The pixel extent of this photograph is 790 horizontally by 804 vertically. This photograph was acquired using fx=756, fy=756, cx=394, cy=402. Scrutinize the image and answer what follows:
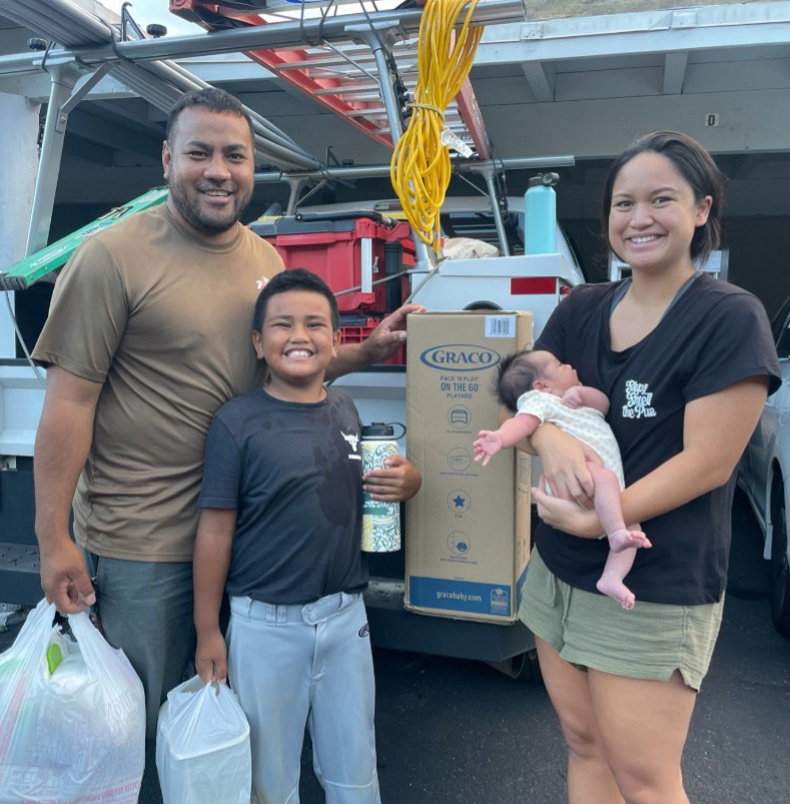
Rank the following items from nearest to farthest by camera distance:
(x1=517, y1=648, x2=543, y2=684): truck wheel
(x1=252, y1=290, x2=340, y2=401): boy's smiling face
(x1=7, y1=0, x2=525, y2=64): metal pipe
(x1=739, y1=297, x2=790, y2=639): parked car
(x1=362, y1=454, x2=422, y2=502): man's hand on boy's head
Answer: (x1=252, y1=290, x2=340, y2=401): boy's smiling face → (x1=362, y1=454, x2=422, y2=502): man's hand on boy's head → (x1=7, y1=0, x2=525, y2=64): metal pipe → (x1=517, y1=648, x2=543, y2=684): truck wheel → (x1=739, y1=297, x2=790, y2=639): parked car

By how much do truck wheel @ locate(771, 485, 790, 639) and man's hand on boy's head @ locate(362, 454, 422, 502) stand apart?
252 centimetres

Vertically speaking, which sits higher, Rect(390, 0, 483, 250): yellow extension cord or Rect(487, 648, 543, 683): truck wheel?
Rect(390, 0, 483, 250): yellow extension cord

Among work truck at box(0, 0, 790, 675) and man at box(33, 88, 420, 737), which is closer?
man at box(33, 88, 420, 737)

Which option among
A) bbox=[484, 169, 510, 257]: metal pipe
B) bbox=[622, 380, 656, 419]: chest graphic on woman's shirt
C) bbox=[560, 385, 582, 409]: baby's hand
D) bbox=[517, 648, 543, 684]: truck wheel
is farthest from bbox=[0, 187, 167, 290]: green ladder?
bbox=[484, 169, 510, 257]: metal pipe

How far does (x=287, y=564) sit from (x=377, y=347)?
2.63 ft

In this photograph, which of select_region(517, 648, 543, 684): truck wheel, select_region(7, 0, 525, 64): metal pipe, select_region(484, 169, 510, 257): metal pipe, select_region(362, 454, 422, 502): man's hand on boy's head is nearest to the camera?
select_region(362, 454, 422, 502): man's hand on boy's head

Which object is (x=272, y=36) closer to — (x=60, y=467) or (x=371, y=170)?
(x=371, y=170)

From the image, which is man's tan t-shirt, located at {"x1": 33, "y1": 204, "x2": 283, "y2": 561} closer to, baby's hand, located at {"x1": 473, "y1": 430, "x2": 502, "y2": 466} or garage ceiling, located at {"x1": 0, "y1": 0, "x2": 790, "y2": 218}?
baby's hand, located at {"x1": 473, "y1": 430, "x2": 502, "y2": 466}

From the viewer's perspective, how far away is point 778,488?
12.9ft

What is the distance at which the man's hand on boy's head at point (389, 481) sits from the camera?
2.10m

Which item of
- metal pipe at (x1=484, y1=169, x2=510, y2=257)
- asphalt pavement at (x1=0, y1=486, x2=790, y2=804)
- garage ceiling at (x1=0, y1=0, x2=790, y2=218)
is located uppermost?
garage ceiling at (x1=0, y1=0, x2=790, y2=218)

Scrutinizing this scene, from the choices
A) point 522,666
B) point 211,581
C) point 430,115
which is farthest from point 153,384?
point 522,666

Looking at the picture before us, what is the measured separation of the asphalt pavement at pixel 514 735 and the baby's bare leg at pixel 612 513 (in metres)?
1.55

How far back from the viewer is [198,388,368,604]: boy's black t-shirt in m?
1.92
